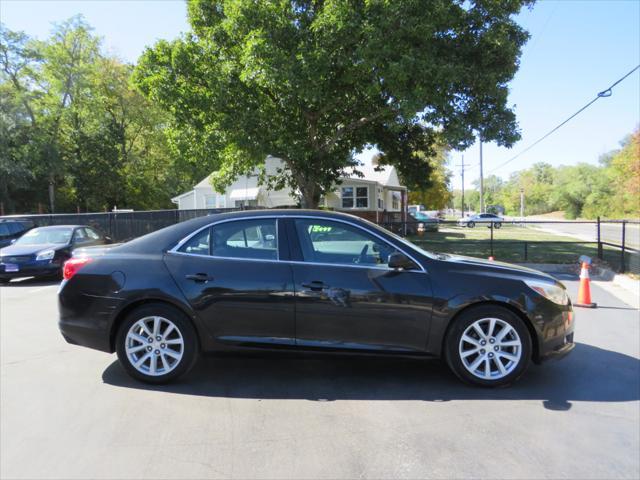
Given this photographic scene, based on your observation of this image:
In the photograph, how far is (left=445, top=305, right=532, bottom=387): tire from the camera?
4129 millimetres

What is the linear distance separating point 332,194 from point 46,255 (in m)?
20.3

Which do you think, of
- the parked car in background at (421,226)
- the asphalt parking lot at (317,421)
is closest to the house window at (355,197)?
the parked car in background at (421,226)

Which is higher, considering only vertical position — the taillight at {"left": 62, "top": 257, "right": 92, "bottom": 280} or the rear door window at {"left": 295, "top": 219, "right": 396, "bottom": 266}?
the rear door window at {"left": 295, "top": 219, "right": 396, "bottom": 266}

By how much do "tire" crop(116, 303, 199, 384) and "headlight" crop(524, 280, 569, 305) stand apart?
124 inches

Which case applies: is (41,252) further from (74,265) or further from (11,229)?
(74,265)

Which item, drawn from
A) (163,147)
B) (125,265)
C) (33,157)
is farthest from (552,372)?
(163,147)

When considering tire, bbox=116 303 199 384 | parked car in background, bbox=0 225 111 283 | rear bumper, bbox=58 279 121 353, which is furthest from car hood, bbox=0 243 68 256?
tire, bbox=116 303 199 384

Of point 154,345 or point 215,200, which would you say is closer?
point 154,345

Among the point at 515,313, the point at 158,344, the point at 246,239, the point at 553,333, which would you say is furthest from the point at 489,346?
the point at 158,344

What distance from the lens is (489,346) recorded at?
4141mm

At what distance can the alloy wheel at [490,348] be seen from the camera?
413 centimetres

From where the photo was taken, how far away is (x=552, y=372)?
15.0 ft

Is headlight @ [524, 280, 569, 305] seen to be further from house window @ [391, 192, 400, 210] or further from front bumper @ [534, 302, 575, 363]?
house window @ [391, 192, 400, 210]

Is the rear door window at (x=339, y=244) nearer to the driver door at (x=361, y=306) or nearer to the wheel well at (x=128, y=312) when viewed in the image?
the driver door at (x=361, y=306)
